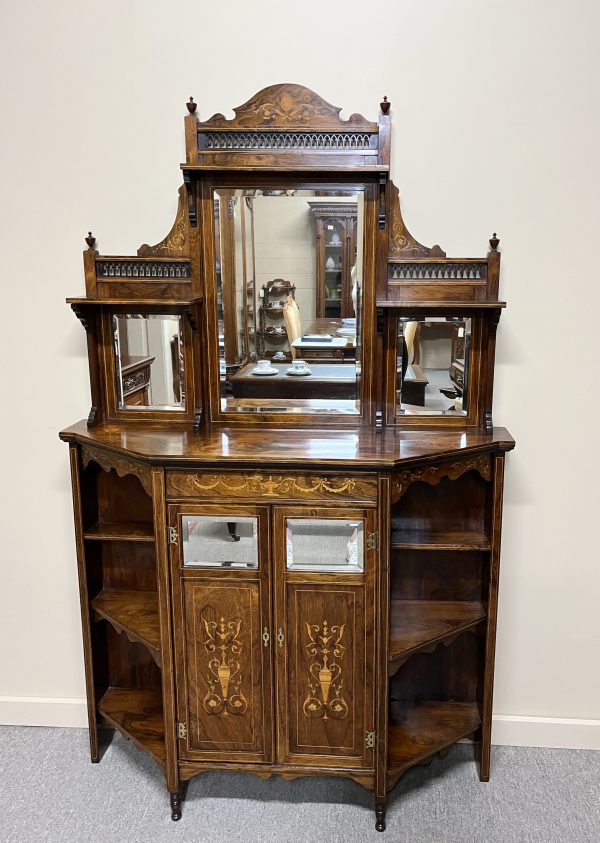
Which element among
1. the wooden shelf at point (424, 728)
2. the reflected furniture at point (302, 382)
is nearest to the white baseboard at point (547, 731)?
the wooden shelf at point (424, 728)

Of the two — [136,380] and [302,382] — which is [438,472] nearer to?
[302,382]

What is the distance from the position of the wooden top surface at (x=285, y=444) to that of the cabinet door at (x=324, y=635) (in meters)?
0.17

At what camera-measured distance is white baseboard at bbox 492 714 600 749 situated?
106 inches

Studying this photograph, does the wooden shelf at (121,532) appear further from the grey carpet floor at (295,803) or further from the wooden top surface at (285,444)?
the grey carpet floor at (295,803)

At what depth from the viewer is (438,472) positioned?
7.25 feet

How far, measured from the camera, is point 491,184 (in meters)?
2.34

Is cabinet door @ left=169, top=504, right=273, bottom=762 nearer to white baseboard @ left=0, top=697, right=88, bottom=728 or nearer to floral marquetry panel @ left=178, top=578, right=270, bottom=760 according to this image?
floral marquetry panel @ left=178, top=578, right=270, bottom=760

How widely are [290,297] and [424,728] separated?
1.48 meters

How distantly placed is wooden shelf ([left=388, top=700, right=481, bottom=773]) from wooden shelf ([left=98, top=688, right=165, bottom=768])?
2.45 ft

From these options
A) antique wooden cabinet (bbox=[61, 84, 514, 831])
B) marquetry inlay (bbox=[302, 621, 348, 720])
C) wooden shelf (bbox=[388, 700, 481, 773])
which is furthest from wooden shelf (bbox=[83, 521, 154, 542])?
wooden shelf (bbox=[388, 700, 481, 773])

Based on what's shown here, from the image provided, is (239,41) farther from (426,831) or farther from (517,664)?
(426,831)

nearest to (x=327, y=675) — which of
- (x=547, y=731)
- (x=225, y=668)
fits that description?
(x=225, y=668)

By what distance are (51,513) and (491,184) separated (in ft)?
6.03

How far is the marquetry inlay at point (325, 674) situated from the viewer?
2.24 metres
